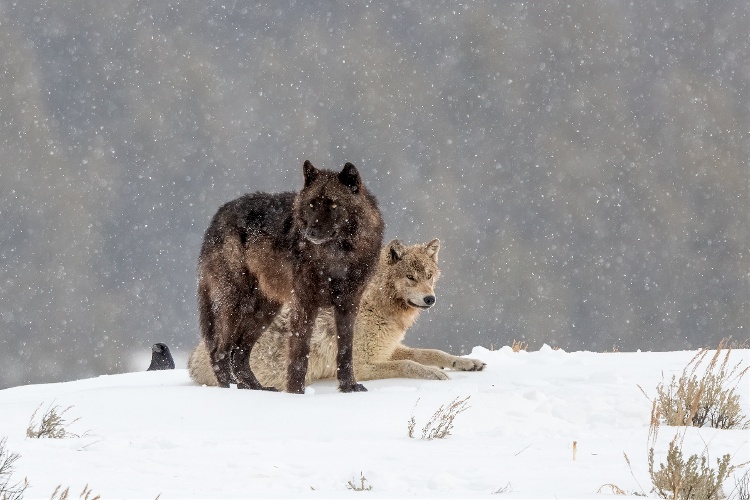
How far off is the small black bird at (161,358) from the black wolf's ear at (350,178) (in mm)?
8208

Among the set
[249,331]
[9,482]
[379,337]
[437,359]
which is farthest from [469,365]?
[9,482]

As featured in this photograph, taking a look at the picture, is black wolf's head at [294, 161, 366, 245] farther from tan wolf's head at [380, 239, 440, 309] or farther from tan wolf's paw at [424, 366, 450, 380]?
tan wolf's paw at [424, 366, 450, 380]

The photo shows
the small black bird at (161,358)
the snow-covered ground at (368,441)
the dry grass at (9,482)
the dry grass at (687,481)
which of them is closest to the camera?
the dry grass at (9,482)

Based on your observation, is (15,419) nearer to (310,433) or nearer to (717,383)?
(310,433)

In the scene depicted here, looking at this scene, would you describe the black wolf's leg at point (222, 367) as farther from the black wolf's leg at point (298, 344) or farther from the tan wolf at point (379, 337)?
the black wolf's leg at point (298, 344)

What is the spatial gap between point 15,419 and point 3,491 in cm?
269

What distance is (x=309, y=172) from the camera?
26.5ft

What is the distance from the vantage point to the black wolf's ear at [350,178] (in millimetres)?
8039

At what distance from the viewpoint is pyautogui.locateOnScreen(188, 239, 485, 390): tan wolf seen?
940 centimetres

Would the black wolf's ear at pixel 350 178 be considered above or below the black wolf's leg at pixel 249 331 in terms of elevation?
above

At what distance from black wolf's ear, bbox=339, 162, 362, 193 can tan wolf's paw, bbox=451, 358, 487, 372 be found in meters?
2.87

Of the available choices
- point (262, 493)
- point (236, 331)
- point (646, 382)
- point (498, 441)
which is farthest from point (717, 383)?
point (236, 331)

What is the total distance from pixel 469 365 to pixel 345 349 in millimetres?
2189

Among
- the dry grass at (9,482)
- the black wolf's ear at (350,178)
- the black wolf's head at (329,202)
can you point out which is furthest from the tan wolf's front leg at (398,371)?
the dry grass at (9,482)
